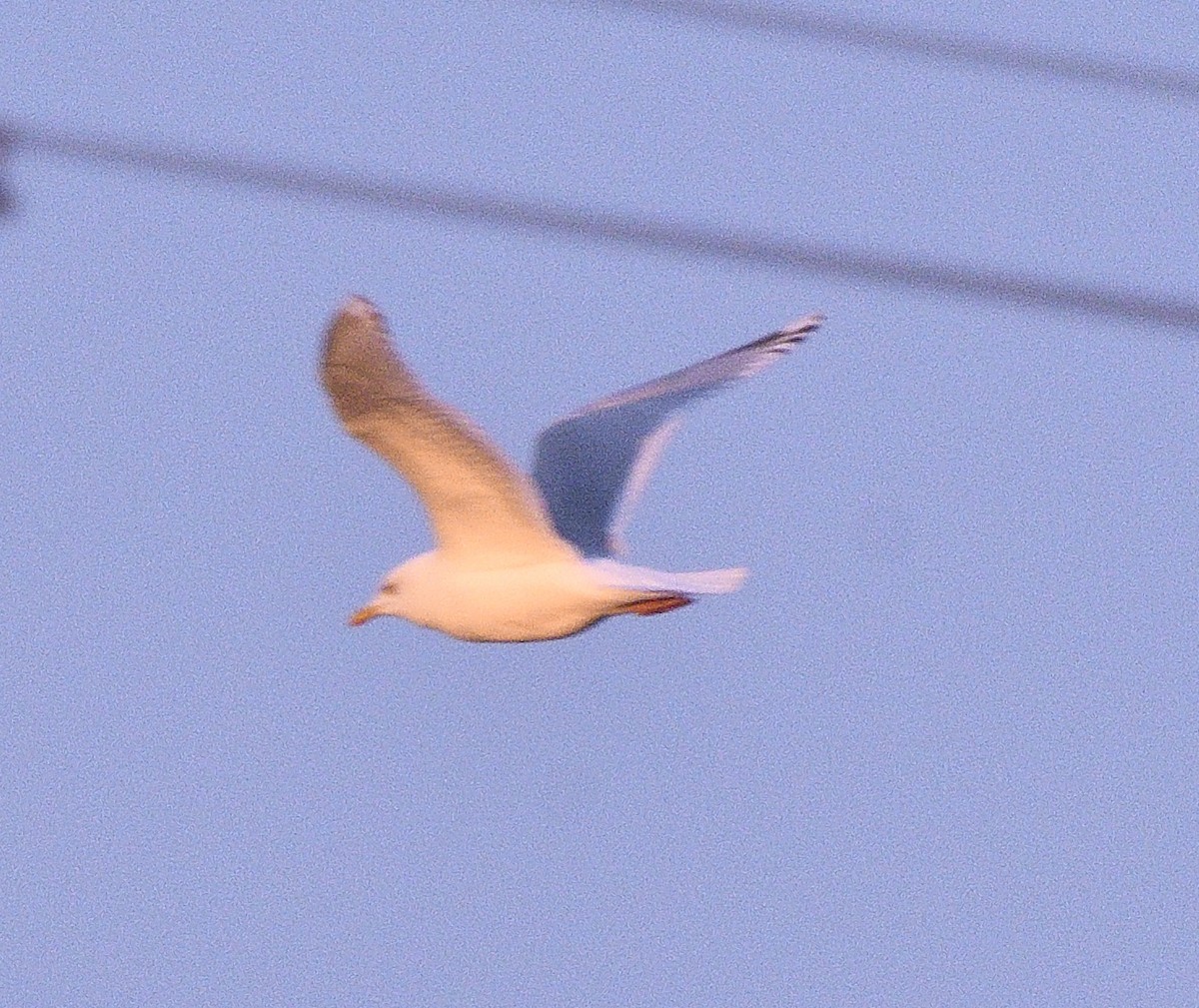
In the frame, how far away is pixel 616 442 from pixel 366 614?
0.94m

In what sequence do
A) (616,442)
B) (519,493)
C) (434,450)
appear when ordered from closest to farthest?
(434,450) < (519,493) < (616,442)

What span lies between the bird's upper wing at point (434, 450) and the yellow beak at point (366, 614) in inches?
21.0

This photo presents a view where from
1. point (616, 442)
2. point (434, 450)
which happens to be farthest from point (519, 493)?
point (616, 442)

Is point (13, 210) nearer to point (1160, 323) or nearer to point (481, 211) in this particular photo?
point (481, 211)

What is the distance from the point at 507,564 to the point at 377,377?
2.48 feet

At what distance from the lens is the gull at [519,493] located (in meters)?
5.57

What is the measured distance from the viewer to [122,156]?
12.1 ft

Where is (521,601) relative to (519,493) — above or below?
below

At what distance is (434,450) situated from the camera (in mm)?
5730

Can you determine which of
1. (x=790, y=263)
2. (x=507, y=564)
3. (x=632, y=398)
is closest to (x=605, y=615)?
(x=507, y=564)

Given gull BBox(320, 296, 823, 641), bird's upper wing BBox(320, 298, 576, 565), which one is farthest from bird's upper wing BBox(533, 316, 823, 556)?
bird's upper wing BBox(320, 298, 576, 565)

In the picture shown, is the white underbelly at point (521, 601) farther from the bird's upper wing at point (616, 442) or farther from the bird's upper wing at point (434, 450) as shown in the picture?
the bird's upper wing at point (616, 442)

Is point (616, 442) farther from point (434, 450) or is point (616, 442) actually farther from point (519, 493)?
point (434, 450)

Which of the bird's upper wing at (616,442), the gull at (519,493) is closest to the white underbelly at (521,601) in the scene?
the gull at (519,493)
